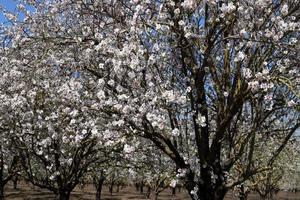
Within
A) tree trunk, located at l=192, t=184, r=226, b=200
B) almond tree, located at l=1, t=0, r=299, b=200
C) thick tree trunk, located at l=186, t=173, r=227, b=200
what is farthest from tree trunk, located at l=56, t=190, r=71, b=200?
tree trunk, located at l=192, t=184, r=226, b=200

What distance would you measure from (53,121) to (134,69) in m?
5.73

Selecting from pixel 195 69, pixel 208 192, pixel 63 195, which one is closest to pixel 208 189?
pixel 208 192

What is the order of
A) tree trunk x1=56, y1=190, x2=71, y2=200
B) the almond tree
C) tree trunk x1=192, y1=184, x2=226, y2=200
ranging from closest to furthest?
the almond tree < tree trunk x1=192, y1=184, x2=226, y2=200 < tree trunk x1=56, y1=190, x2=71, y2=200

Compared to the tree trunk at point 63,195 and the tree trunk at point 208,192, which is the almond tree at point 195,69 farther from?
the tree trunk at point 63,195

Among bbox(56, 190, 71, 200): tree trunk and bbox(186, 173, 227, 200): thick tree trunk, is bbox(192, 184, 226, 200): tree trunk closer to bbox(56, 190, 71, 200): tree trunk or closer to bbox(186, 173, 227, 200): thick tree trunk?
bbox(186, 173, 227, 200): thick tree trunk

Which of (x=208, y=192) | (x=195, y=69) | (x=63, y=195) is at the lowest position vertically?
(x=208, y=192)

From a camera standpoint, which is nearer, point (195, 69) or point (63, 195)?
point (195, 69)

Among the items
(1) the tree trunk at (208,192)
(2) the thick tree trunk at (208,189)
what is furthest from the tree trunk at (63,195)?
(1) the tree trunk at (208,192)

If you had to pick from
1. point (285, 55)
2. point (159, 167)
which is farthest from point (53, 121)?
point (285, 55)

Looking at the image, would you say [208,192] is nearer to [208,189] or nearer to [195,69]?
[208,189]

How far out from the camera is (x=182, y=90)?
877cm

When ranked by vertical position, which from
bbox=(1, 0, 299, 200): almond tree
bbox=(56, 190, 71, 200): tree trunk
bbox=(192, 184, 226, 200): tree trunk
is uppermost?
bbox=(1, 0, 299, 200): almond tree

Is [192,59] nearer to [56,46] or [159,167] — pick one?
[56,46]

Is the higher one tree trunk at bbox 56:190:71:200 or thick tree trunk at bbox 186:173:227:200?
tree trunk at bbox 56:190:71:200
